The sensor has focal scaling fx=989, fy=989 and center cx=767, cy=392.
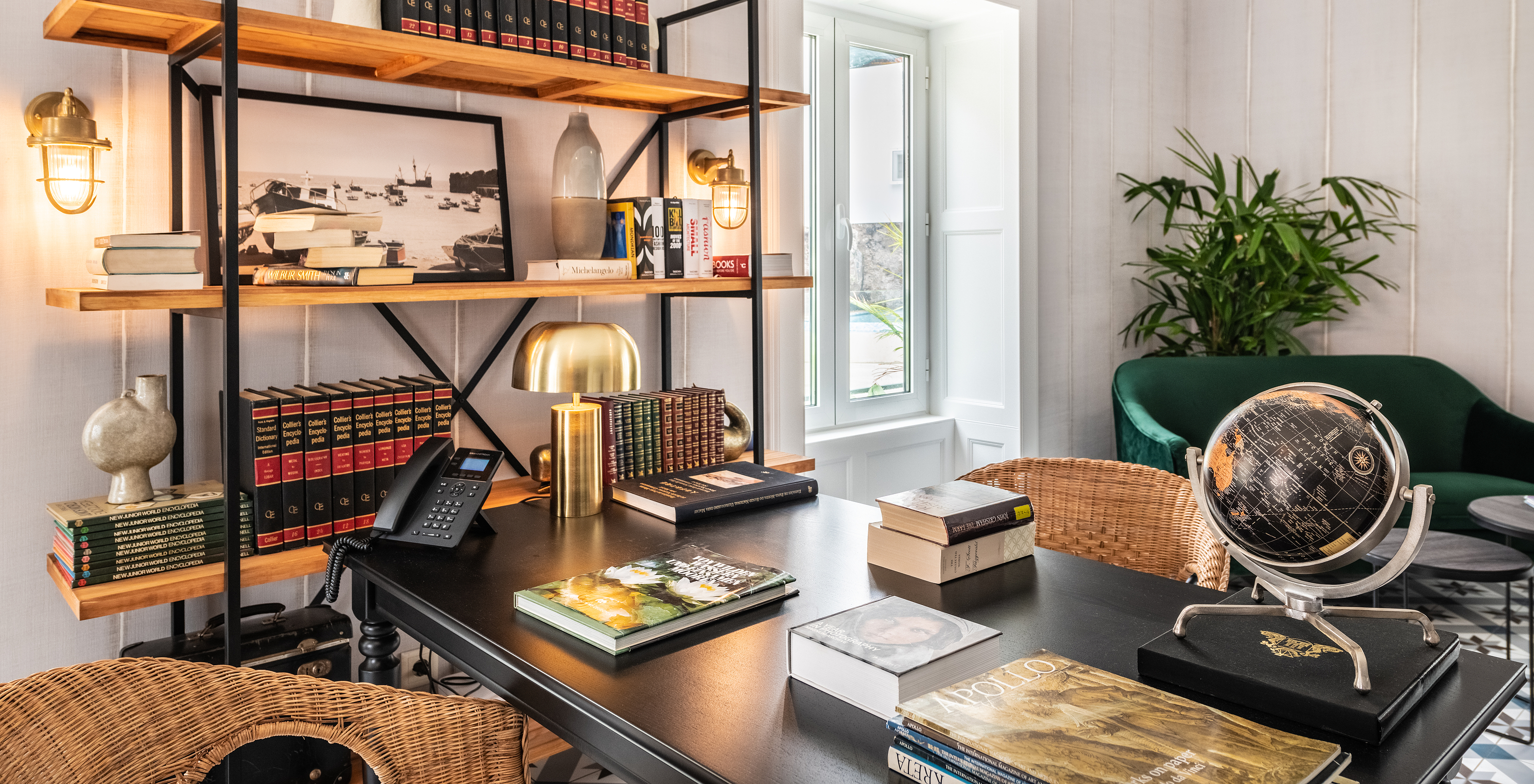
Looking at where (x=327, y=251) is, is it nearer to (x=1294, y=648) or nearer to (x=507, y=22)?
(x=507, y=22)

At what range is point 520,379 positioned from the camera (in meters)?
1.81

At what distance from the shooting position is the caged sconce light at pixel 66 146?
175 centimetres

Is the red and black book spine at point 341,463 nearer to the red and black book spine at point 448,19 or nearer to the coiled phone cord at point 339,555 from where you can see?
the coiled phone cord at point 339,555

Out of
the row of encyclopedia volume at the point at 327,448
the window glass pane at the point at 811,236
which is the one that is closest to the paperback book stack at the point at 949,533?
the row of encyclopedia volume at the point at 327,448

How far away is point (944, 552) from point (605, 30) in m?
1.43

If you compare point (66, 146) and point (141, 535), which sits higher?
point (66, 146)

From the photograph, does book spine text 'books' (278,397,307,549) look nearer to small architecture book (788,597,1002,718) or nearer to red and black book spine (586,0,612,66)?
red and black book spine (586,0,612,66)

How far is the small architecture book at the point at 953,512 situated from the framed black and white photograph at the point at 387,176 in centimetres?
120

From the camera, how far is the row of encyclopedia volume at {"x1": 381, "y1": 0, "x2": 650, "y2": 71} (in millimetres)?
1924

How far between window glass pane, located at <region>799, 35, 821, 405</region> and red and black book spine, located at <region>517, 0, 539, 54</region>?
1.47m

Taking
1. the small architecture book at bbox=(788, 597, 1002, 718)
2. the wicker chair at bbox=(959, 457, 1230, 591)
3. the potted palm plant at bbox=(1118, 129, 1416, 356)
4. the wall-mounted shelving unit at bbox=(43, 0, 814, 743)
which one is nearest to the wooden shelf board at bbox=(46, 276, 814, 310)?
the wall-mounted shelving unit at bbox=(43, 0, 814, 743)

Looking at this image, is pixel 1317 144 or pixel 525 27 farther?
pixel 1317 144

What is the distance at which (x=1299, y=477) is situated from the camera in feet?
3.36

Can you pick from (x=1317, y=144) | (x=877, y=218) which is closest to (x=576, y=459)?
(x=877, y=218)
